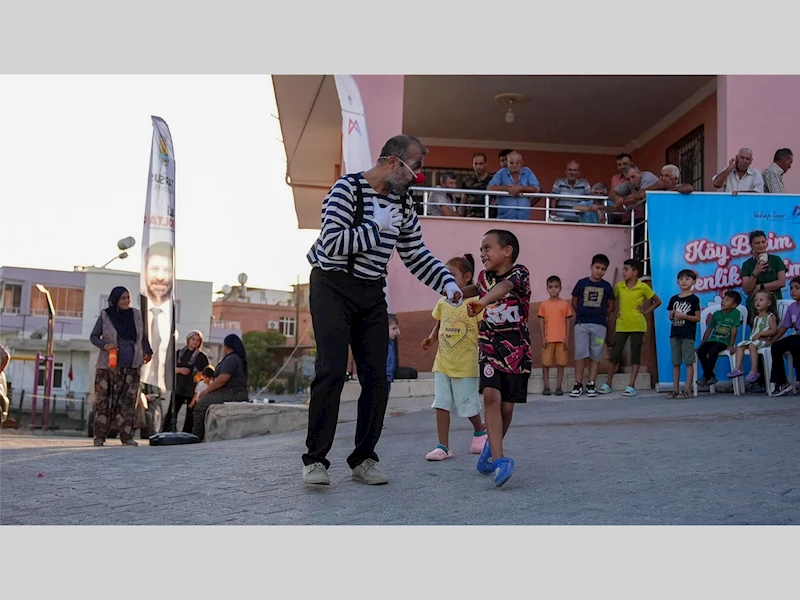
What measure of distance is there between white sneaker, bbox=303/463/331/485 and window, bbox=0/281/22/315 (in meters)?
56.1

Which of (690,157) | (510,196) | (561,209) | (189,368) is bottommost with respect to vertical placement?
(189,368)

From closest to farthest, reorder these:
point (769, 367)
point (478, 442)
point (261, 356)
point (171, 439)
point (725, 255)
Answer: point (478, 442) < point (171, 439) < point (769, 367) < point (725, 255) < point (261, 356)

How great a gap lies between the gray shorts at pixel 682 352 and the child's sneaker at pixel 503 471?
6526mm

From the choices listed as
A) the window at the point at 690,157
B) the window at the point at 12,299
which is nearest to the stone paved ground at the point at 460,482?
the window at the point at 690,157

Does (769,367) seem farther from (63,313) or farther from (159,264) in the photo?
(63,313)

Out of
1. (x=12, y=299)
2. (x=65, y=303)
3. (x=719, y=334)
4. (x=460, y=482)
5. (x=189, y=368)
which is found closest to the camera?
(x=460, y=482)

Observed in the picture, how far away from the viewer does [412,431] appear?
29.6 ft

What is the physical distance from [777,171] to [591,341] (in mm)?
3580

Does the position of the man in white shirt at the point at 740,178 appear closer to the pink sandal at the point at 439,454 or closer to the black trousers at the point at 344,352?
the pink sandal at the point at 439,454

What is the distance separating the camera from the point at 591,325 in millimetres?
11797

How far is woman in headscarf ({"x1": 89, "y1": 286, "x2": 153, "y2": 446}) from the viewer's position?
10.5 metres

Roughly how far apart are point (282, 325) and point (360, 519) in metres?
85.2

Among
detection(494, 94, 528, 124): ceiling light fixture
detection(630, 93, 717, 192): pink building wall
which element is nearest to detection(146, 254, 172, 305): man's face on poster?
detection(494, 94, 528, 124): ceiling light fixture

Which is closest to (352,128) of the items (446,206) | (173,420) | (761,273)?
(446,206)
